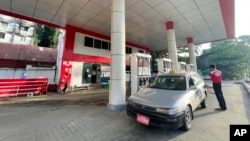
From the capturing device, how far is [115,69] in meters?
5.21

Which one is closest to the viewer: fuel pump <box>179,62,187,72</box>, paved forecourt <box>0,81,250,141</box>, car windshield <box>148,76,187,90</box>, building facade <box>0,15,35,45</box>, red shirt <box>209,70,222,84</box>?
paved forecourt <box>0,81,250,141</box>

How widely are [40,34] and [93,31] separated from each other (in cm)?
1362

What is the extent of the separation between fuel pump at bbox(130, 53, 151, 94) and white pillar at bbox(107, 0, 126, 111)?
3.50 ft

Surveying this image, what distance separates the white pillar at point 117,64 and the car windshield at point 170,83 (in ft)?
4.69

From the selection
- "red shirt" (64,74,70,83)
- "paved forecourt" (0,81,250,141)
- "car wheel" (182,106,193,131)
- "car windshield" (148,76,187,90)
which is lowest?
"paved forecourt" (0,81,250,141)

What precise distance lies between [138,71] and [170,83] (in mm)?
2429

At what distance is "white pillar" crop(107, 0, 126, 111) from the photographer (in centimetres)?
514

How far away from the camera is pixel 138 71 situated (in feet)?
21.0

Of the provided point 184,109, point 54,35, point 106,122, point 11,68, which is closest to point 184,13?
point 184,109

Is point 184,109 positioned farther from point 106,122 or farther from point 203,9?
point 203,9

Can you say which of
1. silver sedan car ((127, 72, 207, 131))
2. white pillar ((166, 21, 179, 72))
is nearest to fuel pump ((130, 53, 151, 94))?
silver sedan car ((127, 72, 207, 131))

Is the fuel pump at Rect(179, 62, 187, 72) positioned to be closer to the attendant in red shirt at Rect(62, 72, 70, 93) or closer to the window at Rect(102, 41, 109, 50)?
the window at Rect(102, 41, 109, 50)

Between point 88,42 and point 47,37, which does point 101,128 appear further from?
point 47,37

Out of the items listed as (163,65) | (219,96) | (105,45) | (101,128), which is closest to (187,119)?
(101,128)
